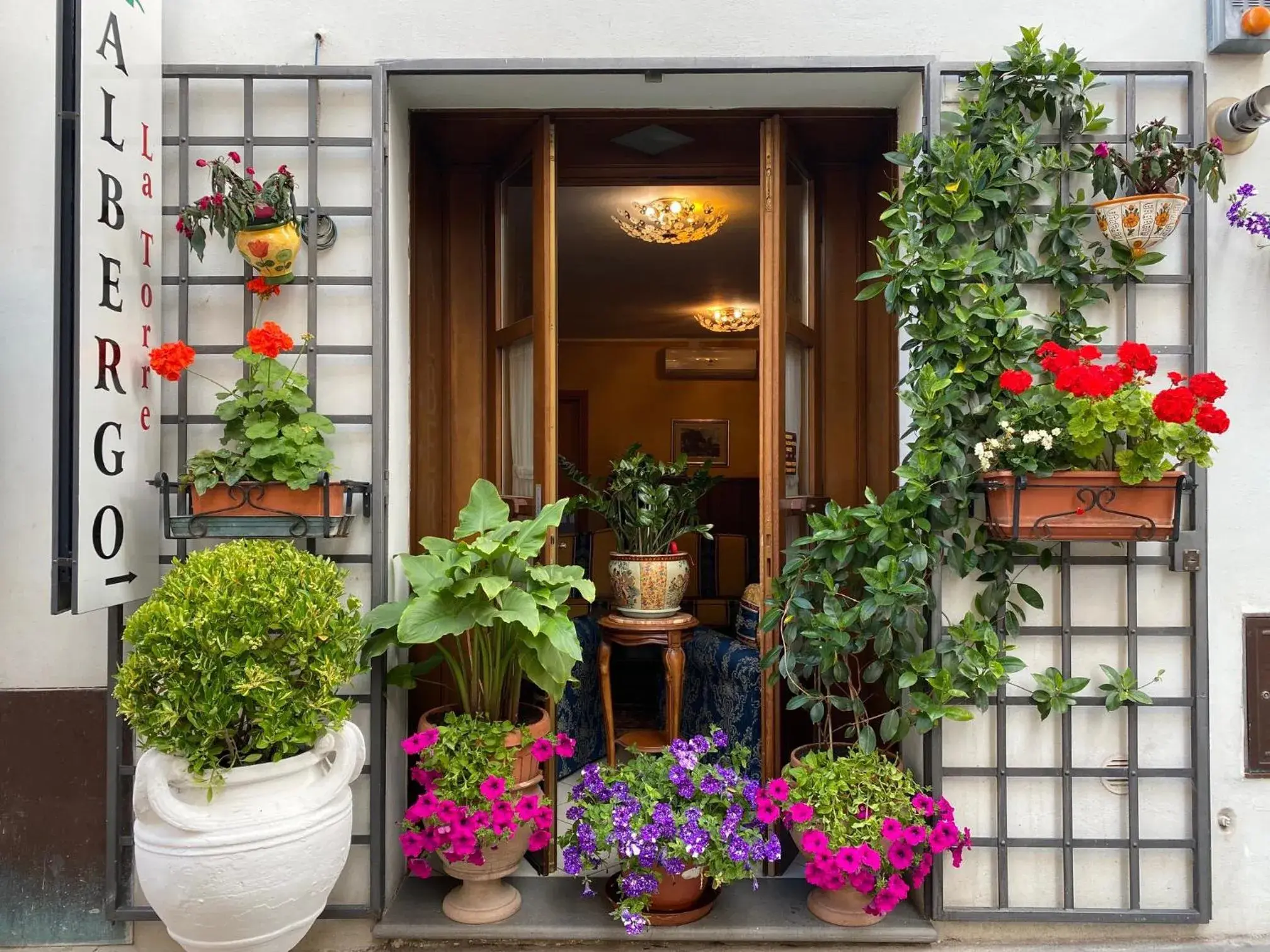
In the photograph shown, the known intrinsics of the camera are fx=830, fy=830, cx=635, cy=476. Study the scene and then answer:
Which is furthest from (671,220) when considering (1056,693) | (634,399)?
(634,399)

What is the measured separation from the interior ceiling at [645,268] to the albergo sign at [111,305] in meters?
1.51

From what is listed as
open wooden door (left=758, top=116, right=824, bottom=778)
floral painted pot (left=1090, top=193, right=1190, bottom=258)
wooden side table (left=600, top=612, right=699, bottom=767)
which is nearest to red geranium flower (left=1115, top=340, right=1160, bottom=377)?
floral painted pot (left=1090, top=193, right=1190, bottom=258)

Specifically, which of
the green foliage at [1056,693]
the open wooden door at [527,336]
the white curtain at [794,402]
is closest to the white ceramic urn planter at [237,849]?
the open wooden door at [527,336]

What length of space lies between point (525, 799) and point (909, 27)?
2.48 metres

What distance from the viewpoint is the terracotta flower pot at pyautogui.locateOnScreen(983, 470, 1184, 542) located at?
2.11m

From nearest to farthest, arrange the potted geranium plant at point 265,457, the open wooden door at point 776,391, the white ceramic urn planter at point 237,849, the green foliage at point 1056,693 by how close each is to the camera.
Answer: the white ceramic urn planter at point 237,849, the potted geranium plant at point 265,457, the green foliage at point 1056,693, the open wooden door at point 776,391

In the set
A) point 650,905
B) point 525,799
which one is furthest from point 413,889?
point 650,905

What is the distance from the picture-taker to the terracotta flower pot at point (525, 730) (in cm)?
237

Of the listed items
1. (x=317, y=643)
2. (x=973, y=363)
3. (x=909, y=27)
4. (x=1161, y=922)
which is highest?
(x=909, y=27)

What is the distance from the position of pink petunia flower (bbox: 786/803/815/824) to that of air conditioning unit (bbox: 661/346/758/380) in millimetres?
5668

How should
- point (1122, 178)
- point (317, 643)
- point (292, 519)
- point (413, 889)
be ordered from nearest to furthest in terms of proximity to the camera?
point (317, 643) → point (292, 519) → point (1122, 178) → point (413, 889)

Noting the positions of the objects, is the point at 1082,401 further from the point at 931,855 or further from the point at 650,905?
the point at 650,905

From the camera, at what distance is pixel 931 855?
2.27m

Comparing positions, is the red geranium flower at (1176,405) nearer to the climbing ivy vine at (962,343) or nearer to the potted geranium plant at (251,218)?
the climbing ivy vine at (962,343)
